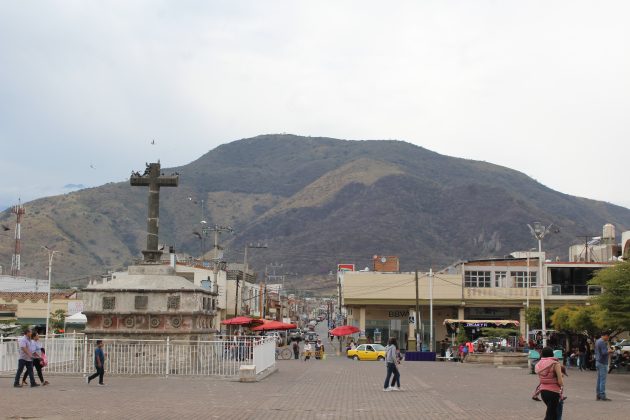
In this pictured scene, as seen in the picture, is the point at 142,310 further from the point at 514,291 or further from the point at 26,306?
the point at 26,306

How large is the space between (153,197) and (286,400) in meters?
13.2

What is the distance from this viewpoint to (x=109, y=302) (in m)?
26.4

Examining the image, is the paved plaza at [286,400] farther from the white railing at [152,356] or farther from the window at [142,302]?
the window at [142,302]

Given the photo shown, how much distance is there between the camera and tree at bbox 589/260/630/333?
26855 mm

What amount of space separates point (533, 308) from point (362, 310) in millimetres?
14830

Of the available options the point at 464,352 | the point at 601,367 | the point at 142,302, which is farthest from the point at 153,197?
the point at 464,352

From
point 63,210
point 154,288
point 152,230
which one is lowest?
point 154,288

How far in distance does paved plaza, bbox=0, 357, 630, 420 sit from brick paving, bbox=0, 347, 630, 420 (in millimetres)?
17

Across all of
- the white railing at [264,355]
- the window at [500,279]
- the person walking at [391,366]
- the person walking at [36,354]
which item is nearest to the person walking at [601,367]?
the person walking at [391,366]

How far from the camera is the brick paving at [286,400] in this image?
1503 centimetres

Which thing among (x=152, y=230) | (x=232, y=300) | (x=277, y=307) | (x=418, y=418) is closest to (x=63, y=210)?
(x=277, y=307)

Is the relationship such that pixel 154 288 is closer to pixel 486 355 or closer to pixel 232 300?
pixel 486 355

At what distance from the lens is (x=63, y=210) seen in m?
186

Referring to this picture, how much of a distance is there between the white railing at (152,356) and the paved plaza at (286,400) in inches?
36.3
